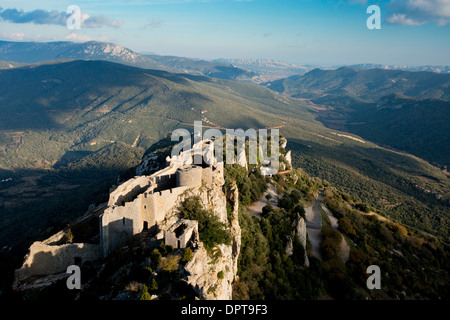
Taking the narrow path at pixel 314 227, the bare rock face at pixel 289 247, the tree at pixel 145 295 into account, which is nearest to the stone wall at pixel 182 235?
the tree at pixel 145 295

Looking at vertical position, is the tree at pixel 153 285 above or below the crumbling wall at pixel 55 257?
above

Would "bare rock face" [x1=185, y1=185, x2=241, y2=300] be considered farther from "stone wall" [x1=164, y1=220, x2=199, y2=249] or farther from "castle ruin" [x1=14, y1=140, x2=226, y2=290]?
"castle ruin" [x1=14, y1=140, x2=226, y2=290]

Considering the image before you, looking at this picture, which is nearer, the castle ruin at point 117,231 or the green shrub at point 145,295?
the green shrub at point 145,295

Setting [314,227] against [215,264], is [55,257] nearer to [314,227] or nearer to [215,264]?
[215,264]

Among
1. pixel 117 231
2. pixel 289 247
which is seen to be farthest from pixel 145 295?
pixel 289 247

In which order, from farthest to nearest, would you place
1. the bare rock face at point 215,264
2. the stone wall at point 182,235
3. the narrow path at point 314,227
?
1. the narrow path at point 314,227
2. the stone wall at point 182,235
3. the bare rock face at point 215,264

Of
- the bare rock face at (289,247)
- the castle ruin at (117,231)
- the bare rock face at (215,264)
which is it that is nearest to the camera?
the bare rock face at (215,264)

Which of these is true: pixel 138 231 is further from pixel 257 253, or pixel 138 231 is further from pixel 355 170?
pixel 355 170

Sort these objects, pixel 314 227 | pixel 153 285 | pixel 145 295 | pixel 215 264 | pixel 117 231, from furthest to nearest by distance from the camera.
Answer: pixel 314 227, pixel 117 231, pixel 215 264, pixel 153 285, pixel 145 295

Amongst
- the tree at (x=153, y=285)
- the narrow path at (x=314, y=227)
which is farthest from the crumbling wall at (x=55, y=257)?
the narrow path at (x=314, y=227)

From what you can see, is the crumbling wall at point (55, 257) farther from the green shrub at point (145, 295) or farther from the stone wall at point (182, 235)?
the green shrub at point (145, 295)
